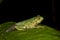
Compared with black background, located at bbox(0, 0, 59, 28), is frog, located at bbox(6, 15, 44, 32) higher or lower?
lower

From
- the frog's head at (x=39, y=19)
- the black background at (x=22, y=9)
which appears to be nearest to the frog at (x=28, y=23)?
the frog's head at (x=39, y=19)

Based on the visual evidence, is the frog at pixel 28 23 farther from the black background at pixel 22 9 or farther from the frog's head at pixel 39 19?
the black background at pixel 22 9

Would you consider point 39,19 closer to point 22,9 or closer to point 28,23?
point 28,23

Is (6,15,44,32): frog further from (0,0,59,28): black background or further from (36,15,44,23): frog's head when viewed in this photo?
(0,0,59,28): black background

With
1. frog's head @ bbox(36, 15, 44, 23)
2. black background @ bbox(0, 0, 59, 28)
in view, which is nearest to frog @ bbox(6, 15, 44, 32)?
frog's head @ bbox(36, 15, 44, 23)

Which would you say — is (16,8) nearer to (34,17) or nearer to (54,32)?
(34,17)

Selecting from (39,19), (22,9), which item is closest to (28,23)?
(39,19)
